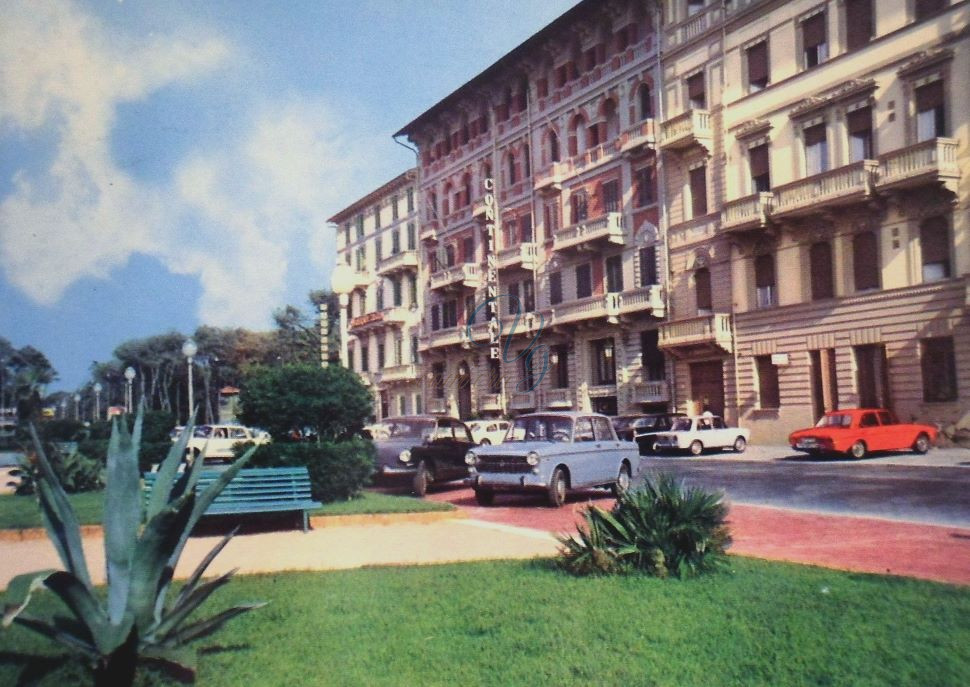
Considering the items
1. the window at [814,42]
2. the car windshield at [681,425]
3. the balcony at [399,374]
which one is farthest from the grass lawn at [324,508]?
the balcony at [399,374]

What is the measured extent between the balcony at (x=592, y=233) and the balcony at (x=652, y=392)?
5680 mm

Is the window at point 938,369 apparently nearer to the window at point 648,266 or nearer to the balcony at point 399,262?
the window at point 648,266

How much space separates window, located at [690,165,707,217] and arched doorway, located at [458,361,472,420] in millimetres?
→ 14087

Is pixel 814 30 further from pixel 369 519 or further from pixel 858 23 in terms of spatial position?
Result: pixel 369 519

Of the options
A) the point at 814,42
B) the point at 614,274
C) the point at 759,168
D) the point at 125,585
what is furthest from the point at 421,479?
the point at 614,274

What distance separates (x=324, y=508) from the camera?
463 inches

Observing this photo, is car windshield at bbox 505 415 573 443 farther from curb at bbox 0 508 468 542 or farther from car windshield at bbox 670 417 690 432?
car windshield at bbox 670 417 690 432

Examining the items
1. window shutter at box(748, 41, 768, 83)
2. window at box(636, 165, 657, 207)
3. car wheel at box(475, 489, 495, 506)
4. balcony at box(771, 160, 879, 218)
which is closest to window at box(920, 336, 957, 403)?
balcony at box(771, 160, 879, 218)

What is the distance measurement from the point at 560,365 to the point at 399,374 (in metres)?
12.0

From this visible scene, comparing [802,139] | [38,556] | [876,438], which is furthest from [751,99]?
[38,556]

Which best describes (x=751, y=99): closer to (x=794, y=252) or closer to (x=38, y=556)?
(x=794, y=252)

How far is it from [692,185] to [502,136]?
10392 mm

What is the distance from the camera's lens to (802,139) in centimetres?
2586

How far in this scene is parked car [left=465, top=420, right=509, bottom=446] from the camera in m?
22.8
